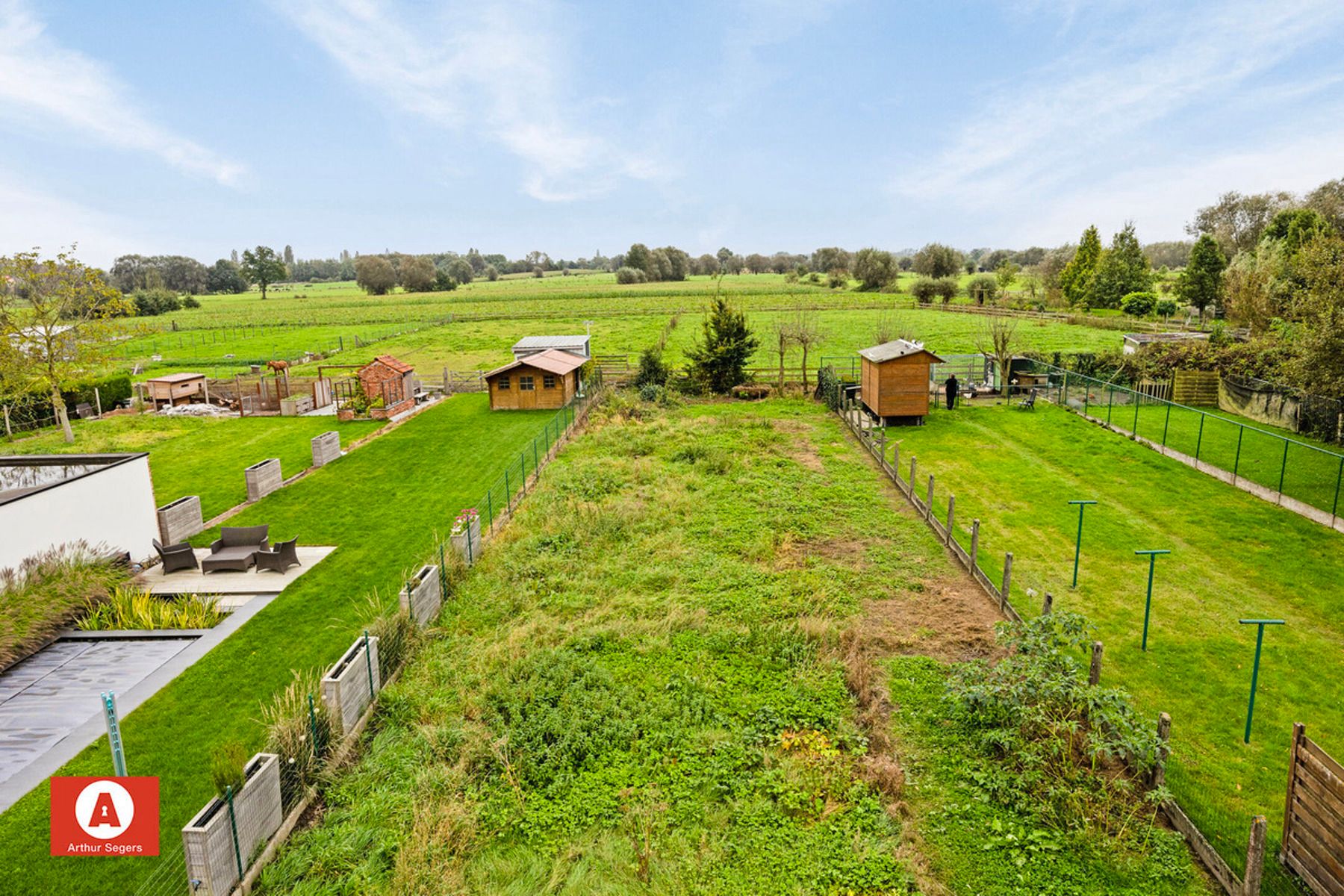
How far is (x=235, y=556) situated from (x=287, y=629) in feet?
11.0

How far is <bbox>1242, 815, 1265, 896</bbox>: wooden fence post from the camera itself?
6117 millimetres

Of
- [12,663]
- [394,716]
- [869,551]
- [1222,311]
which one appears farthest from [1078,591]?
[1222,311]

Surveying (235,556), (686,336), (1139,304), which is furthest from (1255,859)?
(1139,304)

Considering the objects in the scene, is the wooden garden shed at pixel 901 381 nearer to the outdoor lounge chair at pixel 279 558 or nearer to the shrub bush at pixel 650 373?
the shrub bush at pixel 650 373

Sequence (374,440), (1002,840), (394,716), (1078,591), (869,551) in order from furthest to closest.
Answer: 1. (374,440)
2. (869,551)
3. (1078,591)
4. (394,716)
5. (1002,840)

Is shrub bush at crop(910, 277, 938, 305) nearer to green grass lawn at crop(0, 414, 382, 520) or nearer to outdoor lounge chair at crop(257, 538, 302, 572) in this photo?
green grass lawn at crop(0, 414, 382, 520)

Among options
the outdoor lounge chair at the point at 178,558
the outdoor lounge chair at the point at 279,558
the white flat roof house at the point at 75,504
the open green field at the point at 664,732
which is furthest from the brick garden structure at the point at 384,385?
the open green field at the point at 664,732

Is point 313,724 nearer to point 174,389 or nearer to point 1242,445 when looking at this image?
point 1242,445

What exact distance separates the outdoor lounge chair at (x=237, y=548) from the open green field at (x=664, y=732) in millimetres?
4977

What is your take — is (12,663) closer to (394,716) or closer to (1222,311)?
(394,716)

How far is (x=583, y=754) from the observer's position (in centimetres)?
872

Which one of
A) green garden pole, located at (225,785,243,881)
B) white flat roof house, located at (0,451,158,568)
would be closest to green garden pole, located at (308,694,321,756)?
green garden pole, located at (225,785,243,881)

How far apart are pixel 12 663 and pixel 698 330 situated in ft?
161

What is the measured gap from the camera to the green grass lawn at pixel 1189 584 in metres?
8.79
